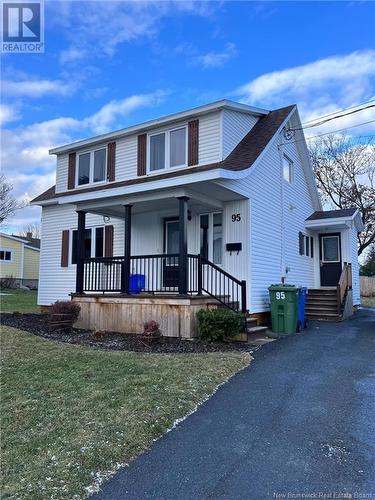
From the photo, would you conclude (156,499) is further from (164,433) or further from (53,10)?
(53,10)

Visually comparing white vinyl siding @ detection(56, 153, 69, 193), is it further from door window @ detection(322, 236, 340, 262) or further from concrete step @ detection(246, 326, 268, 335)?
door window @ detection(322, 236, 340, 262)

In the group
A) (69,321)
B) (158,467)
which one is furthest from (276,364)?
(69,321)

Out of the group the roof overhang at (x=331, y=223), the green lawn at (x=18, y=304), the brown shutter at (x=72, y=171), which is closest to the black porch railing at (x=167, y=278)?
the brown shutter at (x=72, y=171)

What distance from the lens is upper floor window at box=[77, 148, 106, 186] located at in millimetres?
13801

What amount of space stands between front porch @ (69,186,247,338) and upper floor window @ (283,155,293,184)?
3.90 meters

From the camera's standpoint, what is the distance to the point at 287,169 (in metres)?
14.4

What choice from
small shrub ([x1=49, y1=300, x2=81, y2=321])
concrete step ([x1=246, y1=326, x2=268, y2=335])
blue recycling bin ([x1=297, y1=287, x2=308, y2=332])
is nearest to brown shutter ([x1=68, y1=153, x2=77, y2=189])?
small shrub ([x1=49, y1=300, x2=81, y2=321])

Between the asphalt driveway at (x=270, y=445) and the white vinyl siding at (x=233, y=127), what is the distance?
22.2ft

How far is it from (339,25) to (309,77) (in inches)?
82.5

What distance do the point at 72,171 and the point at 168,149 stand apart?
4.35 m

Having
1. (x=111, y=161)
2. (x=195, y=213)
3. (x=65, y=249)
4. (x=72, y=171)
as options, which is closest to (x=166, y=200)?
(x=195, y=213)

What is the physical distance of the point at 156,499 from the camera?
2.92 m

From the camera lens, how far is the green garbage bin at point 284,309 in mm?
10344

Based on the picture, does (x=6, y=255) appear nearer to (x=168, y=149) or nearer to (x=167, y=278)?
(x=167, y=278)
